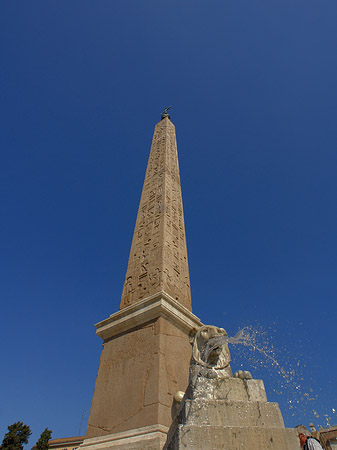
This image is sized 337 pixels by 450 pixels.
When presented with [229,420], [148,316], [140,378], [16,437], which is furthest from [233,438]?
[16,437]

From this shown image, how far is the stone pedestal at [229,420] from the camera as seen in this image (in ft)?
7.30

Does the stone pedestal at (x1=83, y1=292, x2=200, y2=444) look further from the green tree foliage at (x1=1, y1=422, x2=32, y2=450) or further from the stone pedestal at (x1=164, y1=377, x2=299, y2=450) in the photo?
the green tree foliage at (x1=1, y1=422, x2=32, y2=450)

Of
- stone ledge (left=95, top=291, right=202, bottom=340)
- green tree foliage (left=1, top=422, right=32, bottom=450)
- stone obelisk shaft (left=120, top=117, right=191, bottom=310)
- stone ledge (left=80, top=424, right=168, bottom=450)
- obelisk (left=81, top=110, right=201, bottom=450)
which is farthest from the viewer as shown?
green tree foliage (left=1, top=422, right=32, bottom=450)

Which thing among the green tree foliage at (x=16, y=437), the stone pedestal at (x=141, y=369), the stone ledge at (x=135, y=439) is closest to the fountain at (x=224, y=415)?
the stone ledge at (x=135, y=439)

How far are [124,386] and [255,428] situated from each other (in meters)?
2.30

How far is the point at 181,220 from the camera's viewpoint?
7.14 metres

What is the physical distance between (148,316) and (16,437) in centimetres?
2188

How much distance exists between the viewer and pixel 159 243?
5930 mm

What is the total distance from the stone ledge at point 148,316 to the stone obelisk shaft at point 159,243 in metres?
0.33

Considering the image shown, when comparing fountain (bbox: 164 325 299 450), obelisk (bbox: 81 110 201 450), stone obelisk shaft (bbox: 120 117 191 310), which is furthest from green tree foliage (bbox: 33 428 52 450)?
fountain (bbox: 164 325 299 450)

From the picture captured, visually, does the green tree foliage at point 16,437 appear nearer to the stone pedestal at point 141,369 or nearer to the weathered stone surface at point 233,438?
the stone pedestal at point 141,369

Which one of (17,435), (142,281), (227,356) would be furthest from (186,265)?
(17,435)

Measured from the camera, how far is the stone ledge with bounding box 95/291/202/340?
4.58m

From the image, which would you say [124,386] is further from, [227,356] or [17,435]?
[17,435]
